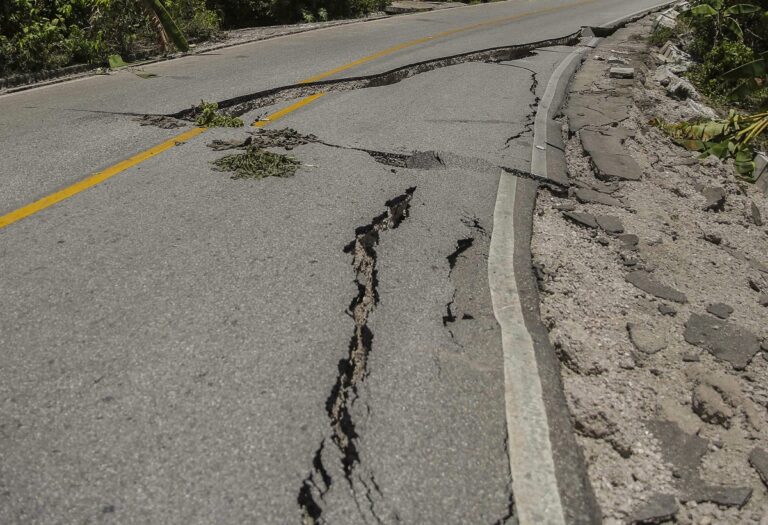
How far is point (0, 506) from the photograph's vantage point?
2.05m

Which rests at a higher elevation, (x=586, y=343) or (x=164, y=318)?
(x=164, y=318)

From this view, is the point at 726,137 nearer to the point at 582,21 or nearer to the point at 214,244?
the point at 214,244

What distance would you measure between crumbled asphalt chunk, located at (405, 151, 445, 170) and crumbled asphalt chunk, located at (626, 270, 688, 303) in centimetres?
204

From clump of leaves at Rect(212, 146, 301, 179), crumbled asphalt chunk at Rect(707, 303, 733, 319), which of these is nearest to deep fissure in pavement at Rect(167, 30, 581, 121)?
clump of leaves at Rect(212, 146, 301, 179)

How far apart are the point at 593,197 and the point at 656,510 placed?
350 cm

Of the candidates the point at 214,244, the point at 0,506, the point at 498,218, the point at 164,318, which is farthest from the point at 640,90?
the point at 0,506

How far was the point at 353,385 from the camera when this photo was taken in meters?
2.71

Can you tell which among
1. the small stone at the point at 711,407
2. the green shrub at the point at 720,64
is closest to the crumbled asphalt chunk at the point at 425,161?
the small stone at the point at 711,407

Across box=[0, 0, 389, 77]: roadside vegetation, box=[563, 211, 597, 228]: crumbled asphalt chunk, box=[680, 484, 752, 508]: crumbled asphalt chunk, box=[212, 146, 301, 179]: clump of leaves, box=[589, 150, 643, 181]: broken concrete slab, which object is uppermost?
box=[0, 0, 389, 77]: roadside vegetation

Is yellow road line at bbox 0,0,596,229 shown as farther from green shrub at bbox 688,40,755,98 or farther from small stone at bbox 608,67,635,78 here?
green shrub at bbox 688,40,755,98

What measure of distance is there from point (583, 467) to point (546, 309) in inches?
51.6

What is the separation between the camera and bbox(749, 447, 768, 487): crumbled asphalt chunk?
256 cm

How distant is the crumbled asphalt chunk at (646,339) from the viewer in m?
3.36

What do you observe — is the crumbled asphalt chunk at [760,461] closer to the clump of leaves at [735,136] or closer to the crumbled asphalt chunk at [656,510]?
the crumbled asphalt chunk at [656,510]
